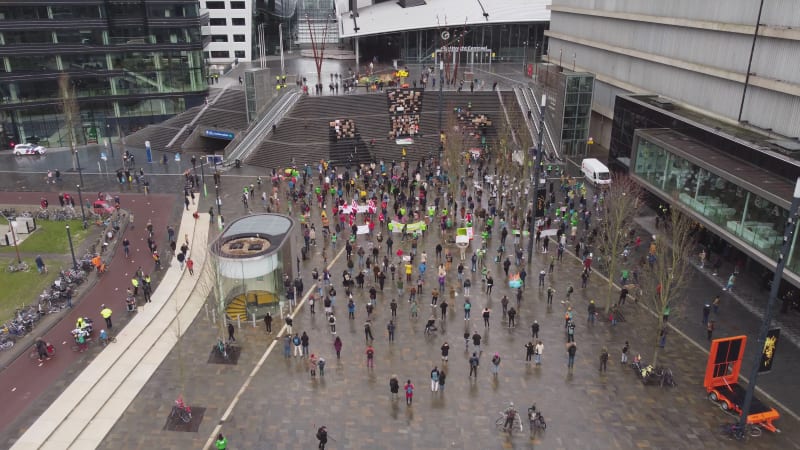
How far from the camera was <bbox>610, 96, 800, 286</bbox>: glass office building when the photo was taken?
26.8 meters

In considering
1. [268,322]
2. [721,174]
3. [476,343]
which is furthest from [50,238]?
[721,174]

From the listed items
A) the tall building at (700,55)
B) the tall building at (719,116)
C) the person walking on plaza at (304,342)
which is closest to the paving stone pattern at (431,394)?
the person walking on plaza at (304,342)

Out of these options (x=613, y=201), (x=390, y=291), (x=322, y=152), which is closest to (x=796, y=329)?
(x=613, y=201)

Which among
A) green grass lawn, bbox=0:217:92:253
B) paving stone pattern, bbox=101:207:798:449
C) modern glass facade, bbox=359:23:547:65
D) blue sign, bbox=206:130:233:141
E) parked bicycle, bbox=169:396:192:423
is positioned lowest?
green grass lawn, bbox=0:217:92:253

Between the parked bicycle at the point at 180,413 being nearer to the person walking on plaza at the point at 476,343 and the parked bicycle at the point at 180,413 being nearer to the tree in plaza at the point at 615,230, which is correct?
the person walking on plaza at the point at 476,343

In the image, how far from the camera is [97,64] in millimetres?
61594

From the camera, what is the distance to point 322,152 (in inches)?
2180

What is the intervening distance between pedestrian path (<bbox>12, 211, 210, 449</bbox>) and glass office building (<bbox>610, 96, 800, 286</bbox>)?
24.8 metres

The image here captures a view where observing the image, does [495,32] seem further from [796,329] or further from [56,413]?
[56,413]

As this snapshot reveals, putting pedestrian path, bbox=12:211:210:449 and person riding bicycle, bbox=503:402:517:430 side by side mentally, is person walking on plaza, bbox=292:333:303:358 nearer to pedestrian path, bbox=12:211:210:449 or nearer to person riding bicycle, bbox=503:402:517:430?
pedestrian path, bbox=12:211:210:449

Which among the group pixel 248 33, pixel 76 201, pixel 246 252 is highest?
pixel 248 33

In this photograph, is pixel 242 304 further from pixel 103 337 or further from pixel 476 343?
pixel 476 343

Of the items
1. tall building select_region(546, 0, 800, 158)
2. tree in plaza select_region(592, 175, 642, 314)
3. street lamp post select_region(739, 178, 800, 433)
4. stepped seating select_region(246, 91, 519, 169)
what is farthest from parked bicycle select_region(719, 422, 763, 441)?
stepped seating select_region(246, 91, 519, 169)

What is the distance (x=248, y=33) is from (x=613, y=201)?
71.5 metres
